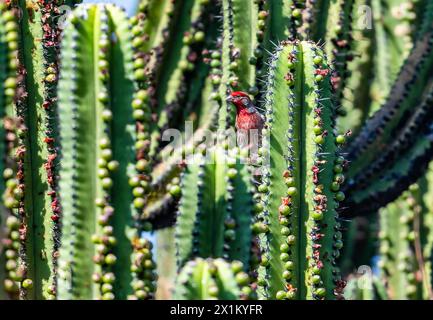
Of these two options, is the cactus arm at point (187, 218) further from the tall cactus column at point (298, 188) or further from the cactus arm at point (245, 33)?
the cactus arm at point (245, 33)

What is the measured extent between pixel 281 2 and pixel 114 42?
2.25 meters

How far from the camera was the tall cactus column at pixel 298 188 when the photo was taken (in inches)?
207

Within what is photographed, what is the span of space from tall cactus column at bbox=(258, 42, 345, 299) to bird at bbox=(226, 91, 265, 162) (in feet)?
2.25

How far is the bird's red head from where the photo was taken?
251 inches

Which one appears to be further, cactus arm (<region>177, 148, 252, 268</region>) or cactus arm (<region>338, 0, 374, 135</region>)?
cactus arm (<region>338, 0, 374, 135</region>)

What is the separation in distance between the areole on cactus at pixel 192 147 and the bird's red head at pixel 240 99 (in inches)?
0.7

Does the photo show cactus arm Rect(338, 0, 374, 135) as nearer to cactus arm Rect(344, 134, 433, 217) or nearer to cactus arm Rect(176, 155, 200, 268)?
cactus arm Rect(344, 134, 433, 217)

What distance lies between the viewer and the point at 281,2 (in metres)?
6.60

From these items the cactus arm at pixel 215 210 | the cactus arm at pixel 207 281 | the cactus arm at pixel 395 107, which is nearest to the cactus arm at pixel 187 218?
the cactus arm at pixel 215 210

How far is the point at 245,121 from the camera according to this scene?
669cm

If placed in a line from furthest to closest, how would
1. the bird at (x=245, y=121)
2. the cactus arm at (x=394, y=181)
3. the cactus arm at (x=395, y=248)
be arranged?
A: the cactus arm at (x=395, y=248), the cactus arm at (x=394, y=181), the bird at (x=245, y=121)

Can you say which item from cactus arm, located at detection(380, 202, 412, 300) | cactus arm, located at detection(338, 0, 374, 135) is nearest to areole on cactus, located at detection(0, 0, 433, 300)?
cactus arm, located at detection(380, 202, 412, 300)

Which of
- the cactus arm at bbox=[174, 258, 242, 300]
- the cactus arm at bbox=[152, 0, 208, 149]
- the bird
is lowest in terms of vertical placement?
the cactus arm at bbox=[174, 258, 242, 300]

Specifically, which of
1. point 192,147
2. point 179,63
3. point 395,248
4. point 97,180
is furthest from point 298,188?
point 395,248
